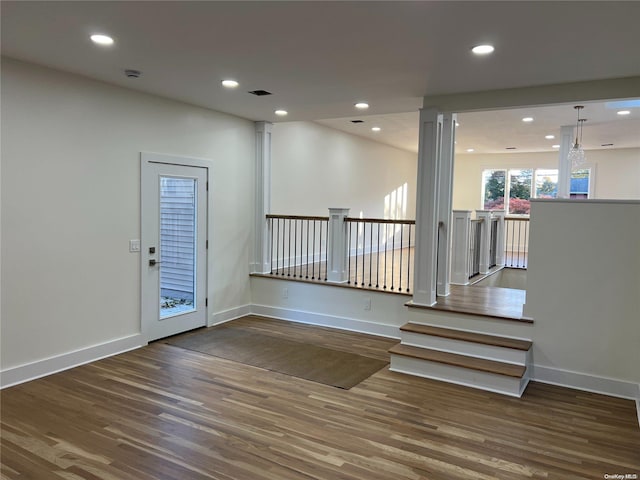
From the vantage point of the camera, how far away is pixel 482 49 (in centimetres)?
333

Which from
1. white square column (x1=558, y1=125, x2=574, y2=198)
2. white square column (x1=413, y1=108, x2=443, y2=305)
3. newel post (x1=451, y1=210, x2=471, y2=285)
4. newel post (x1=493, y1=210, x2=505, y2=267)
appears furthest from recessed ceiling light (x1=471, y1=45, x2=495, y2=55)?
newel post (x1=493, y1=210, x2=505, y2=267)

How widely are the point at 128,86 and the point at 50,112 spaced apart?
0.85 m

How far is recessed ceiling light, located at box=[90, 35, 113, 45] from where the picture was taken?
3.20 metres

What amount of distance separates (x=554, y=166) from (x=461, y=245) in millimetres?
7273

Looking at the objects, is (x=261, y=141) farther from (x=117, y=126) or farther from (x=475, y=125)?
(x=475, y=125)

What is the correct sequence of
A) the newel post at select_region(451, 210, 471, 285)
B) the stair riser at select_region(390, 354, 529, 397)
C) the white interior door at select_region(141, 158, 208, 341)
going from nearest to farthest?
the stair riser at select_region(390, 354, 529, 397), the white interior door at select_region(141, 158, 208, 341), the newel post at select_region(451, 210, 471, 285)

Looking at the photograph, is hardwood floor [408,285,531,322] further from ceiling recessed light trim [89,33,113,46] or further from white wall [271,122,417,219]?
ceiling recessed light trim [89,33,113,46]

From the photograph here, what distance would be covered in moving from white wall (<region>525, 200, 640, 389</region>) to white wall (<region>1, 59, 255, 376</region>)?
4.07 m

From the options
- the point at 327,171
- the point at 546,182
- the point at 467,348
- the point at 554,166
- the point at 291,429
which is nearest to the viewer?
the point at 291,429

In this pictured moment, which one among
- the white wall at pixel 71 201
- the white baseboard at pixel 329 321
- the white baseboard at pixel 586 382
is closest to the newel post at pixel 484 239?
the white baseboard at pixel 329 321

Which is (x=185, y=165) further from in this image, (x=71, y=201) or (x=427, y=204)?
(x=427, y=204)

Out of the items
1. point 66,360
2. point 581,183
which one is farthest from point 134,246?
point 581,183

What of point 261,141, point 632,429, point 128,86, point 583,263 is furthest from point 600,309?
point 128,86

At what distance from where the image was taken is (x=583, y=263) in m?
4.12
